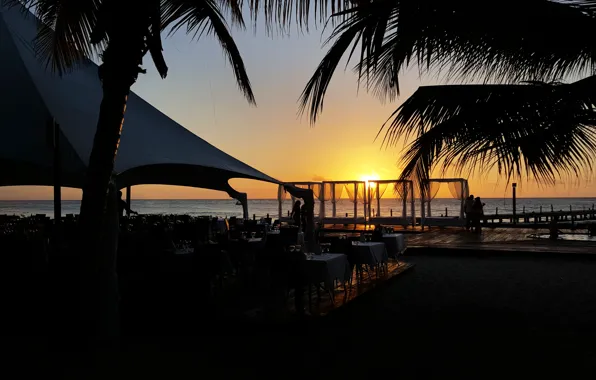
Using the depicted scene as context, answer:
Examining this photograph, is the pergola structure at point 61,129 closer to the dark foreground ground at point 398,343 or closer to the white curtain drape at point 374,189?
the dark foreground ground at point 398,343

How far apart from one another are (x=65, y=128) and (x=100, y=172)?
5.11 m

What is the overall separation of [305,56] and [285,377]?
2.22 metres

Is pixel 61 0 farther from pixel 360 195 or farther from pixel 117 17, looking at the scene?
pixel 360 195

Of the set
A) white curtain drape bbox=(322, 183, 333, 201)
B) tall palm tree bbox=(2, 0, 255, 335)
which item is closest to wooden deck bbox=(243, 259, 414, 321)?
tall palm tree bbox=(2, 0, 255, 335)

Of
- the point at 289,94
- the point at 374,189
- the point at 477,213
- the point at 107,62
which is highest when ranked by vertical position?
the point at 107,62

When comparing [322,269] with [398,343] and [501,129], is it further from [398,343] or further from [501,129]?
[501,129]

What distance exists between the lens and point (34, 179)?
10250 millimetres

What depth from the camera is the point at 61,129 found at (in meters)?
7.88

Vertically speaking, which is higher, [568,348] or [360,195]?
[360,195]

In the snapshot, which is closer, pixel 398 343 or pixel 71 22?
pixel 71 22

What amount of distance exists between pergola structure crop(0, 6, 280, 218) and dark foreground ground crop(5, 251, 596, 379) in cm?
379

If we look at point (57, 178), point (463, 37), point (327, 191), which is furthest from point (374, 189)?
point (463, 37)

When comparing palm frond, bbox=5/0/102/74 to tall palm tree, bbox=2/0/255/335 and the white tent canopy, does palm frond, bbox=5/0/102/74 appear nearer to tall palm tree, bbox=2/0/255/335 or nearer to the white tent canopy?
tall palm tree, bbox=2/0/255/335

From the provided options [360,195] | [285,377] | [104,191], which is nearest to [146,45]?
[104,191]
